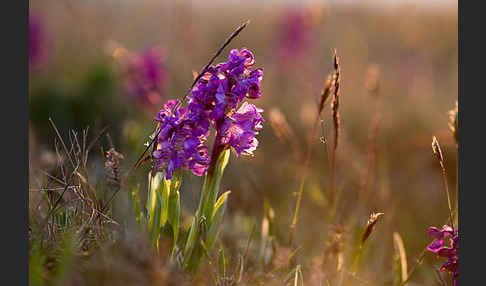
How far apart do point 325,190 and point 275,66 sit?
4600 millimetres

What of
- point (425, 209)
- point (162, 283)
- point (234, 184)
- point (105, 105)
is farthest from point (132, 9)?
point (162, 283)

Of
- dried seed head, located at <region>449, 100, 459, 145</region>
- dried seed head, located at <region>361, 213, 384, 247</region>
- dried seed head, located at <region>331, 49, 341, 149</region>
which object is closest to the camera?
dried seed head, located at <region>361, 213, 384, 247</region>

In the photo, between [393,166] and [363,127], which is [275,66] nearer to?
[363,127]

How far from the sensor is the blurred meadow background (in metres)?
1.84

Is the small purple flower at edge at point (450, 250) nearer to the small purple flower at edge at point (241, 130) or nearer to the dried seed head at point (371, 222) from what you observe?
the dried seed head at point (371, 222)

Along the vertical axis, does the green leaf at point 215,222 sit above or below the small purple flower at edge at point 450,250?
above

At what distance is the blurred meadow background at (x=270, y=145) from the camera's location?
72.6 inches

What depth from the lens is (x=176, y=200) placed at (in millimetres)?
1835

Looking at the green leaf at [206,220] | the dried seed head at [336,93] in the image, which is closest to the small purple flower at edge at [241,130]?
the green leaf at [206,220]

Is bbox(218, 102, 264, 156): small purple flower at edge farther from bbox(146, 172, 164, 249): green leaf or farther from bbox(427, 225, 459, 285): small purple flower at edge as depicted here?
bbox(427, 225, 459, 285): small purple flower at edge

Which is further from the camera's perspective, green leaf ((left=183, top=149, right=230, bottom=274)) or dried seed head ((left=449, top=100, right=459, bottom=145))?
dried seed head ((left=449, top=100, right=459, bottom=145))

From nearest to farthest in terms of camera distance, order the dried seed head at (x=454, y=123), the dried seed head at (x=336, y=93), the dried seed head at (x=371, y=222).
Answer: the dried seed head at (x=371, y=222)
the dried seed head at (x=336, y=93)
the dried seed head at (x=454, y=123)

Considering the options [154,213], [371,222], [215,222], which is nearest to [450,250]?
→ [371,222]

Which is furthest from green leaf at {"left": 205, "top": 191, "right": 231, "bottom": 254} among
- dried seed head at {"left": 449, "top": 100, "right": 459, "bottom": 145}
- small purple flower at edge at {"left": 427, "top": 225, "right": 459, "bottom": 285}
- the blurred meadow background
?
dried seed head at {"left": 449, "top": 100, "right": 459, "bottom": 145}
